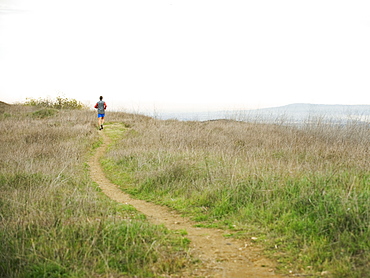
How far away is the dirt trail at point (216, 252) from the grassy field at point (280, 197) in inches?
10.7

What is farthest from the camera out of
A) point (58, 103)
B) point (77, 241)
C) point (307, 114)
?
point (58, 103)

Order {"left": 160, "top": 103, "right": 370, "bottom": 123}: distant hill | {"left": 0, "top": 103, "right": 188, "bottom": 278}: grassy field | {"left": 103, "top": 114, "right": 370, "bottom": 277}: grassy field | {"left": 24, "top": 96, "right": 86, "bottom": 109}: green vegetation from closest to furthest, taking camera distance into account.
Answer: {"left": 0, "top": 103, "right": 188, "bottom": 278}: grassy field → {"left": 103, "top": 114, "right": 370, "bottom": 277}: grassy field → {"left": 160, "top": 103, "right": 370, "bottom": 123}: distant hill → {"left": 24, "top": 96, "right": 86, "bottom": 109}: green vegetation

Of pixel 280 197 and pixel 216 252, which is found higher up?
pixel 280 197

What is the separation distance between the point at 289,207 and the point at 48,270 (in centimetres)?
423

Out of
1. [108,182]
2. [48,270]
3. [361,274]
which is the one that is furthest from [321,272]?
[108,182]

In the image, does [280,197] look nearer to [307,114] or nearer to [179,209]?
[179,209]

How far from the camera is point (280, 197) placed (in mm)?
6688

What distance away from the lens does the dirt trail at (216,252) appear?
14.8 feet

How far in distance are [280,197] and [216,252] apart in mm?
2173

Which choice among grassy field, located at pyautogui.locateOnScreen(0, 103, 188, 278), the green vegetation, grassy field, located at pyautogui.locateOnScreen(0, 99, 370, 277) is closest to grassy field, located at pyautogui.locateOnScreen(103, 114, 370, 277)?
grassy field, located at pyautogui.locateOnScreen(0, 99, 370, 277)

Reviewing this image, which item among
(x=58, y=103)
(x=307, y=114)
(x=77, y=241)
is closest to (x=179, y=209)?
(x=77, y=241)

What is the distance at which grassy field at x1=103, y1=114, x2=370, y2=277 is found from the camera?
4.84m

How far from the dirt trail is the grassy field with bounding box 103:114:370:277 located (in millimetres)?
271

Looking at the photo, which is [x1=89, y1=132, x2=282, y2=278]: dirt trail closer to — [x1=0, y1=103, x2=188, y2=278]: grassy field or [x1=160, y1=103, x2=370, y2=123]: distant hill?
[x1=0, y1=103, x2=188, y2=278]: grassy field
